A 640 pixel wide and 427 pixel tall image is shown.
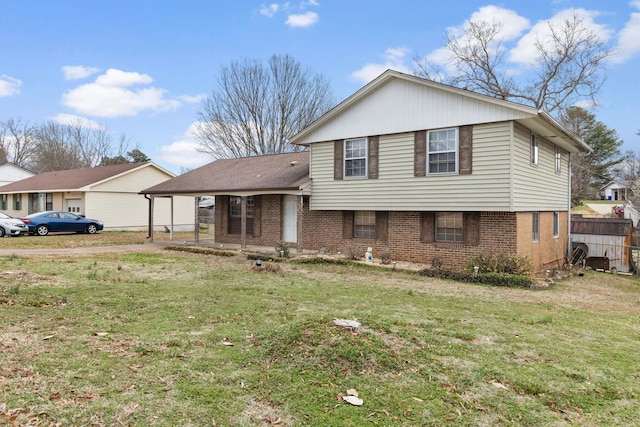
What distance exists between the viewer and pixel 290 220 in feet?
56.2

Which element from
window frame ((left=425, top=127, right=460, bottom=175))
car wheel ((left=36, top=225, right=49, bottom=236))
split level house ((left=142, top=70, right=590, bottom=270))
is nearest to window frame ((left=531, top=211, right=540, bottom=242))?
split level house ((left=142, top=70, right=590, bottom=270))

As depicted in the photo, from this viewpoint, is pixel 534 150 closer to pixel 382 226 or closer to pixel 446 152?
pixel 446 152

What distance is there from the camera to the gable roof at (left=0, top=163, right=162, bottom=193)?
26733 millimetres

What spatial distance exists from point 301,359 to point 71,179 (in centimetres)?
3017

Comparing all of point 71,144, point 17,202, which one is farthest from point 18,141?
point 17,202

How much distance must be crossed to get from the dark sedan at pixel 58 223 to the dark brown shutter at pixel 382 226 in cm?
1785

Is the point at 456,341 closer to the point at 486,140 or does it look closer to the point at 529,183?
the point at 486,140

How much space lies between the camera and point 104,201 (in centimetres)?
2645

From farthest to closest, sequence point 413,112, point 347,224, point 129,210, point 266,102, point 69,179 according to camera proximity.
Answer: point 266,102
point 69,179
point 129,210
point 347,224
point 413,112

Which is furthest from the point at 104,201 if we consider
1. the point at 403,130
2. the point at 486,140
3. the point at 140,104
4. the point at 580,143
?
the point at 580,143

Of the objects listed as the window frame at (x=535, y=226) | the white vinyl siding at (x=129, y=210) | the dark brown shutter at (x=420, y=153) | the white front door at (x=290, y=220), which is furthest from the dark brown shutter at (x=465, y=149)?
the white vinyl siding at (x=129, y=210)

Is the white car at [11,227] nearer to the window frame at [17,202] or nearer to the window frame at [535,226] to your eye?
the window frame at [17,202]

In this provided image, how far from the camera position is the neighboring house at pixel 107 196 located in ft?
85.9

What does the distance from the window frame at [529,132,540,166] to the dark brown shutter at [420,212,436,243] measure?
3421mm
